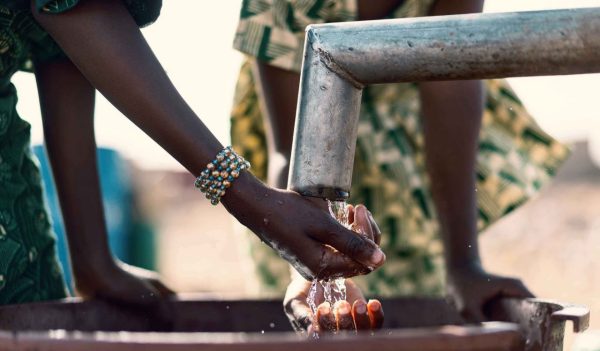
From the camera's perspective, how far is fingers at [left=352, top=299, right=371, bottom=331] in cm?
131

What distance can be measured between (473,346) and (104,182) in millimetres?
5053

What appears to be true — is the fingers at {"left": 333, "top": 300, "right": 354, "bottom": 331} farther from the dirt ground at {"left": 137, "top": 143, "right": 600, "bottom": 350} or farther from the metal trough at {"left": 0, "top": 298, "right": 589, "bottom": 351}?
the dirt ground at {"left": 137, "top": 143, "right": 600, "bottom": 350}

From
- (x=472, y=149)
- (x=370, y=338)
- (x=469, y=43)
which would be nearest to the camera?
(x=370, y=338)

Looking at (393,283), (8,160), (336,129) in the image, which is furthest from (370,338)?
(393,283)

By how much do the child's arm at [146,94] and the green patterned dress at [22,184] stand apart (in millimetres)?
170

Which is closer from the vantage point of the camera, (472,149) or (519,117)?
(472,149)

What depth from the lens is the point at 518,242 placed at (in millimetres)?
14305

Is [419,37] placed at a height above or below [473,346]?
above

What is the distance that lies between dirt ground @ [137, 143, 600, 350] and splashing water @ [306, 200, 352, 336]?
0.88 m

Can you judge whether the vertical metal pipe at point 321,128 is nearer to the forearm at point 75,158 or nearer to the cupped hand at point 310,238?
the cupped hand at point 310,238

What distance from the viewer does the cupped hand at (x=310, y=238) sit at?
1241mm

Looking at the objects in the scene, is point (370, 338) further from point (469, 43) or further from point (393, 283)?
point (393, 283)

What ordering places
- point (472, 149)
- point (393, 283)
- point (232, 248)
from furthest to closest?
point (232, 248)
point (393, 283)
point (472, 149)

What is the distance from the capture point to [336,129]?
125 centimetres
